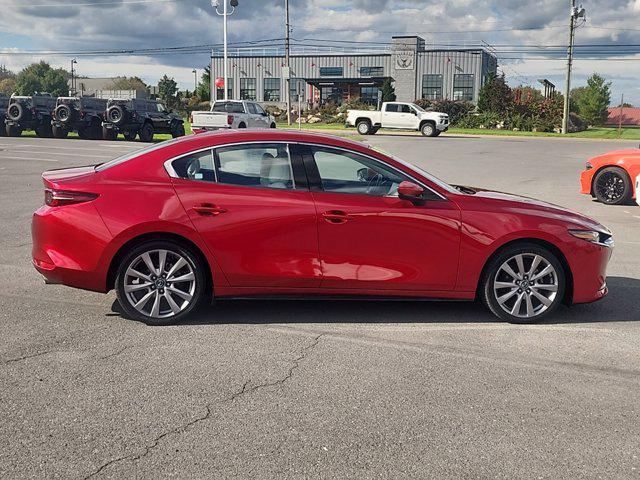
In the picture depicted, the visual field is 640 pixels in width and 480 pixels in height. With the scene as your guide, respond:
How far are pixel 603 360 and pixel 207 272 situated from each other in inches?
119

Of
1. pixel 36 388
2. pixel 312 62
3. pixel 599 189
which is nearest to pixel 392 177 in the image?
pixel 36 388

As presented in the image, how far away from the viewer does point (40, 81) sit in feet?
467

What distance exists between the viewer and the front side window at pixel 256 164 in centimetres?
554

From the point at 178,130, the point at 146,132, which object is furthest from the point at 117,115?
the point at 178,130

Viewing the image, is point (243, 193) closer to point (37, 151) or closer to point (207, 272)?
point (207, 272)

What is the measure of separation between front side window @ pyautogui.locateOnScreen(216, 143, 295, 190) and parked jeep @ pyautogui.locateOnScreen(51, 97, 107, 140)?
1112 inches

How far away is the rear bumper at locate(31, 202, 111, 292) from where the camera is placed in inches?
211

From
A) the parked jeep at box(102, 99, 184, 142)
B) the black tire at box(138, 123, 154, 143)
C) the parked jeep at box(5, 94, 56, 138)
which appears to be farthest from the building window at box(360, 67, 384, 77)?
the black tire at box(138, 123, 154, 143)

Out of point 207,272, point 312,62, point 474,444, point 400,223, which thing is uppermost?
point 312,62

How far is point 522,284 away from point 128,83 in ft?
440

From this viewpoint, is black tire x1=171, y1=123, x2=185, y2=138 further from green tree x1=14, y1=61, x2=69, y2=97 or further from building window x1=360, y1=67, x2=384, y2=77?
green tree x1=14, y1=61, x2=69, y2=97

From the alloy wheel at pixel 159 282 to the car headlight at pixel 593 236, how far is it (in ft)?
10.2

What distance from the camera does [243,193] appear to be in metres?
5.44

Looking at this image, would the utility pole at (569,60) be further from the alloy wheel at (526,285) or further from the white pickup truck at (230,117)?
the alloy wheel at (526,285)
